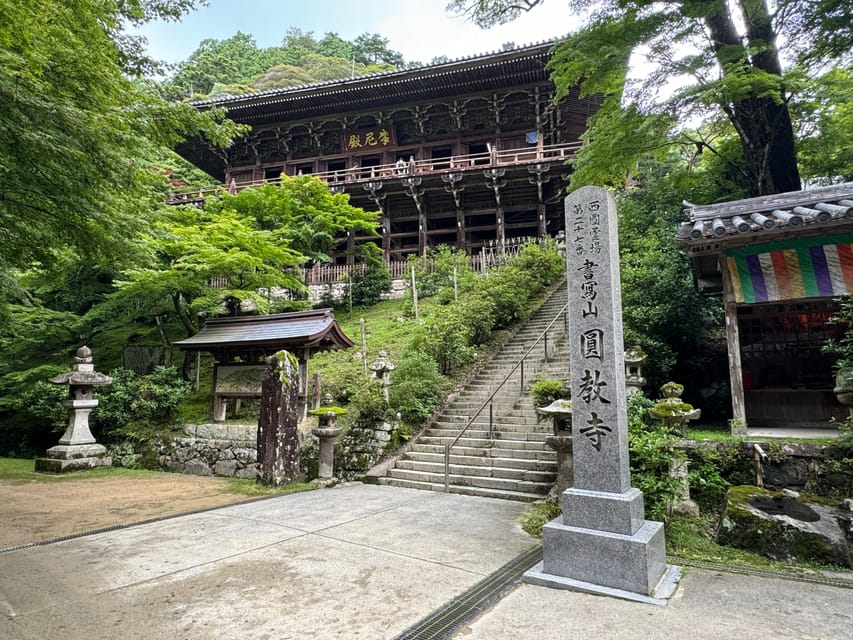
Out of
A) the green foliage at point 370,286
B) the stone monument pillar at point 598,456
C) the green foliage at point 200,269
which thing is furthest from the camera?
the green foliage at point 370,286

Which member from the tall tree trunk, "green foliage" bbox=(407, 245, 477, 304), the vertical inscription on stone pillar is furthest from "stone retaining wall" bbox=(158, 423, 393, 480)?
the tall tree trunk

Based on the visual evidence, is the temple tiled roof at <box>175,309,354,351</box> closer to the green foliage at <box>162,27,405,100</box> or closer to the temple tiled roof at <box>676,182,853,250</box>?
the temple tiled roof at <box>676,182,853,250</box>

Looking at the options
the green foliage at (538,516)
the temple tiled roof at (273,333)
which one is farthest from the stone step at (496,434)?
the temple tiled roof at (273,333)

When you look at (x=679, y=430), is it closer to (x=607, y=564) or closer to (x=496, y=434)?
(x=607, y=564)

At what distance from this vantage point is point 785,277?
21.7ft

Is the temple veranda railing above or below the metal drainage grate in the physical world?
above

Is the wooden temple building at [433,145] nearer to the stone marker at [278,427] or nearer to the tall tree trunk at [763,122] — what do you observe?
the tall tree trunk at [763,122]

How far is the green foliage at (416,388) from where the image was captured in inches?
360

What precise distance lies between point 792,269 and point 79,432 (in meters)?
14.0

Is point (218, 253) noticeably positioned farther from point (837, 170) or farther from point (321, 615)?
point (837, 170)

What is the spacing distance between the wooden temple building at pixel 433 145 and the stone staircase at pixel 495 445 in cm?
1033

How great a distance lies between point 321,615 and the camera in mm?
3025

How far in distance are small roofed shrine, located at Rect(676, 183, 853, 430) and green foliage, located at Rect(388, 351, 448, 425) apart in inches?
210

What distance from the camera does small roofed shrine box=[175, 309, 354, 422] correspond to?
990cm
